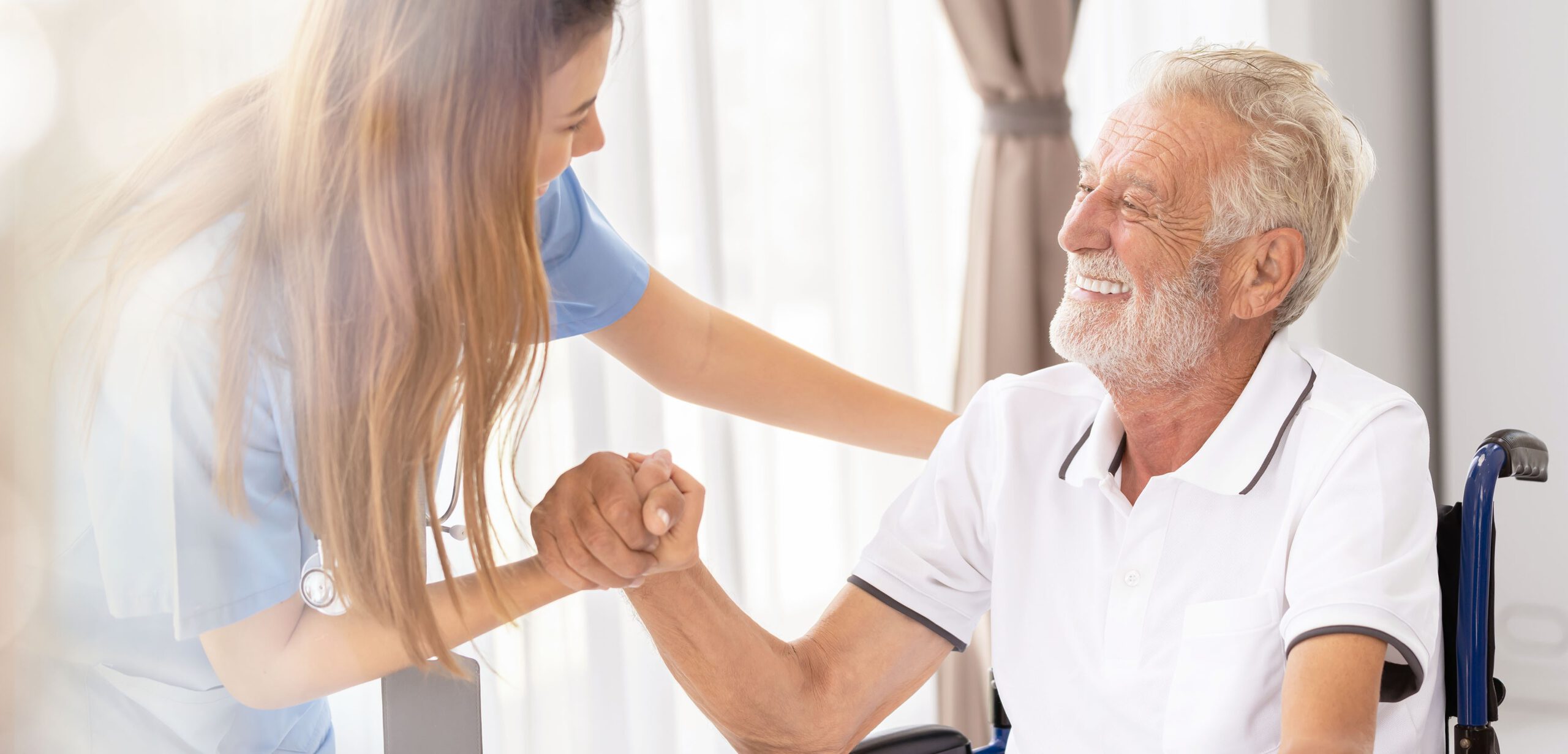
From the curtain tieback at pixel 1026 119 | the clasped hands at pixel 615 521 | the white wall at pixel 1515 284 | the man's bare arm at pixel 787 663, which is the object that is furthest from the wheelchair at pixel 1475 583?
the white wall at pixel 1515 284

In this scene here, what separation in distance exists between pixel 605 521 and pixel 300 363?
0.33 m

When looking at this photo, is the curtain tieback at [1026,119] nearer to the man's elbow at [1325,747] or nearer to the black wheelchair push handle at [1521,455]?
the black wheelchair push handle at [1521,455]

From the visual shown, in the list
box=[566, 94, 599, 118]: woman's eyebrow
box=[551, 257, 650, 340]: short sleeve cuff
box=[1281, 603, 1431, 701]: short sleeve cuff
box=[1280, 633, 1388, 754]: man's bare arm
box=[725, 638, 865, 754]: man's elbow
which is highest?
box=[566, 94, 599, 118]: woman's eyebrow

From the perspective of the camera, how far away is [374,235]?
0.97 metres

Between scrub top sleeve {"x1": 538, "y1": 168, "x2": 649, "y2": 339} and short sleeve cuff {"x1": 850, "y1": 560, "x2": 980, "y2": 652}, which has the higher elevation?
scrub top sleeve {"x1": 538, "y1": 168, "x2": 649, "y2": 339}

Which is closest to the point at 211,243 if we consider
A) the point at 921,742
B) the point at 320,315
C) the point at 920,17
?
the point at 320,315

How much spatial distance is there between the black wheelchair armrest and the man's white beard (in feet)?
1.61

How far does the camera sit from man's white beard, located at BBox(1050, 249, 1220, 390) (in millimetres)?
1396

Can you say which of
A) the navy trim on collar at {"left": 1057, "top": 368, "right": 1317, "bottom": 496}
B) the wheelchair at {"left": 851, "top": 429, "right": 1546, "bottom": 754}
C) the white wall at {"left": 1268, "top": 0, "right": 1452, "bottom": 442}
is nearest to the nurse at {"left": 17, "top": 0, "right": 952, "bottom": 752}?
the navy trim on collar at {"left": 1057, "top": 368, "right": 1317, "bottom": 496}

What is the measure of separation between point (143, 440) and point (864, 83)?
72.2 inches

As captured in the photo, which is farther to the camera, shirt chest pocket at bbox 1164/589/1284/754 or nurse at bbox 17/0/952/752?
shirt chest pocket at bbox 1164/589/1284/754

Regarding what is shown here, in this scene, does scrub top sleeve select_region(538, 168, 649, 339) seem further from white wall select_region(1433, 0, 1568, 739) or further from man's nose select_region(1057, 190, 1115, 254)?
white wall select_region(1433, 0, 1568, 739)

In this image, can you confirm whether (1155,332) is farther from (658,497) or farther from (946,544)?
(658,497)

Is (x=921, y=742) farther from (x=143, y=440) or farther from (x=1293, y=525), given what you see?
(x=143, y=440)
